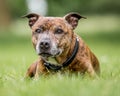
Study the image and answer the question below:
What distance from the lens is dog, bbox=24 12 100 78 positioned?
26.5 ft

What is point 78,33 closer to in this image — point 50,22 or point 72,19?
point 72,19

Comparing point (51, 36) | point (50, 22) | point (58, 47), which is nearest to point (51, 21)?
point (50, 22)

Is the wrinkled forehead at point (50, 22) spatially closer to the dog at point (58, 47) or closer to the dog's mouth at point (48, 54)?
the dog at point (58, 47)

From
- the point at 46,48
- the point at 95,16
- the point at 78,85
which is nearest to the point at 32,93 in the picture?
the point at 78,85

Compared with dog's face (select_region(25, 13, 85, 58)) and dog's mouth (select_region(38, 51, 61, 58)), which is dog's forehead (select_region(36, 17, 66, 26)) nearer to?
dog's face (select_region(25, 13, 85, 58))

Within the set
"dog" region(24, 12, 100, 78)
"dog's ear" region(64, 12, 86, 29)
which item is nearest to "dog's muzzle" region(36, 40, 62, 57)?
"dog" region(24, 12, 100, 78)

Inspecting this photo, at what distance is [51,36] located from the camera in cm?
813

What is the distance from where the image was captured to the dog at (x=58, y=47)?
26.5 feet

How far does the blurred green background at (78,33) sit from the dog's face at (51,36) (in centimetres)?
52

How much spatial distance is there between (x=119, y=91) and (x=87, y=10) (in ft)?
106

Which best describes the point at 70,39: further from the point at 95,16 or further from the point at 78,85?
the point at 95,16

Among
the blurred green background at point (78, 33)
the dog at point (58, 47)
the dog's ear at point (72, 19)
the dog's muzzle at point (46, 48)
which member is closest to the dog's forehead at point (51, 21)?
the dog at point (58, 47)

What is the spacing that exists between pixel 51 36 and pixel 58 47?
196mm

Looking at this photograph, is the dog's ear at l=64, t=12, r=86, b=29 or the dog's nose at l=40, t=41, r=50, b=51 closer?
the dog's nose at l=40, t=41, r=50, b=51
